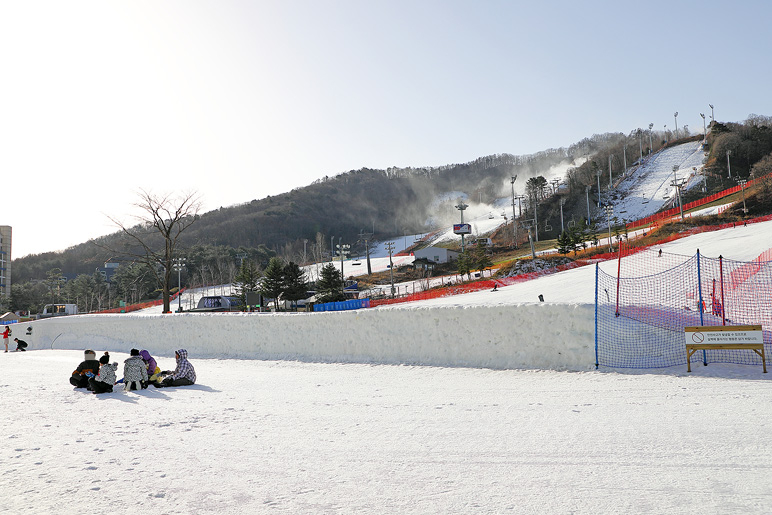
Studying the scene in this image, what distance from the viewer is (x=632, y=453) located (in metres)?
5.37

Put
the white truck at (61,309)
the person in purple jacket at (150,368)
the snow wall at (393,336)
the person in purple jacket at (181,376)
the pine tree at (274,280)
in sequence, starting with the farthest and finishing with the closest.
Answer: the white truck at (61,309) → the pine tree at (274,280) → the snow wall at (393,336) → the person in purple jacket at (150,368) → the person in purple jacket at (181,376)

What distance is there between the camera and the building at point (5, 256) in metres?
102

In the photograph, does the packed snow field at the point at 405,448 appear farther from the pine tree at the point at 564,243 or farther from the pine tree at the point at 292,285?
the pine tree at the point at 564,243

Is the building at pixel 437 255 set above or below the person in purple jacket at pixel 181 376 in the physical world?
above

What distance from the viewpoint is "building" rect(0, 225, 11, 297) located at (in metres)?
102

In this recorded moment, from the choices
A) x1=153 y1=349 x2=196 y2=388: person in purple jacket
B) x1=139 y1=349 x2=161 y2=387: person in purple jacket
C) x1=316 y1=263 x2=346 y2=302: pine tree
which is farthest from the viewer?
x1=316 y1=263 x2=346 y2=302: pine tree

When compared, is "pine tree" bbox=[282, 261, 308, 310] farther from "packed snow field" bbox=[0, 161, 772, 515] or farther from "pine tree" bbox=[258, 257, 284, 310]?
"packed snow field" bbox=[0, 161, 772, 515]

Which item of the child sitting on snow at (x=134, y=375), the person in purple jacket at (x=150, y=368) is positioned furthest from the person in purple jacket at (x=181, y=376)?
the child sitting on snow at (x=134, y=375)

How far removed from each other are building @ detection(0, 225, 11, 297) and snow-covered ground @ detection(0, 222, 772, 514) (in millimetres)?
111383

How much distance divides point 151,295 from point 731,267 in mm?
89529

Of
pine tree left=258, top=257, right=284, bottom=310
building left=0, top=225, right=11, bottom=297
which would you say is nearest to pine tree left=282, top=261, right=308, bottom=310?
pine tree left=258, top=257, right=284, bottom=310

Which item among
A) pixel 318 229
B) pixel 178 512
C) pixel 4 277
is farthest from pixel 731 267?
pixel 318 229

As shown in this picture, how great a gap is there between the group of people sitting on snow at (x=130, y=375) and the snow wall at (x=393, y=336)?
5192mm

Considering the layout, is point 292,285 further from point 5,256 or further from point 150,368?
point 5,256
